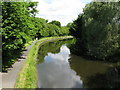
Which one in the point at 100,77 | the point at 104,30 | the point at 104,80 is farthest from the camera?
the point at 104,30

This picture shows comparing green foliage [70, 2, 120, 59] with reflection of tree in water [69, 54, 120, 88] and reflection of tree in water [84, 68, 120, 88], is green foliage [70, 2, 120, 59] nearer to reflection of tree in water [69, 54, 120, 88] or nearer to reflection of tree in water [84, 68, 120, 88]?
reflection of tree in water [69, 54, 120, 88]

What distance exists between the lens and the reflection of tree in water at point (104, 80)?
1440cm

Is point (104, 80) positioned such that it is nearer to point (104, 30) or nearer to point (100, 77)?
point (100, 77)

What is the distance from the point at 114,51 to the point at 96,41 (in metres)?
3.44

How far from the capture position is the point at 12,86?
38.7 feet

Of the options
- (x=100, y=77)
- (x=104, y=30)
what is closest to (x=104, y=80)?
(x=100, y=77)

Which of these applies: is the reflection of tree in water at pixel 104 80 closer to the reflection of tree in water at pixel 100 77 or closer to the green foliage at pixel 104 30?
the reflection of tree in water at pixel 100 77

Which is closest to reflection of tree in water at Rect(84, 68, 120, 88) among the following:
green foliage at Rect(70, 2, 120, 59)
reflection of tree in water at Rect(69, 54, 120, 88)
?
reflection of tree in water at Rect(69, 54, 120, 88)

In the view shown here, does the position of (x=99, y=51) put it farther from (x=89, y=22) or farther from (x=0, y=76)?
(x=0, y=76)

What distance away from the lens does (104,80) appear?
1575 cm

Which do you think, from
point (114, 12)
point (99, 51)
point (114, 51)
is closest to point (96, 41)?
point (99, 51)

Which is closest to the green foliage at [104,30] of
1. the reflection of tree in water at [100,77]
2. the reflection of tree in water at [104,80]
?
the reflection of tree in water at [100,77]

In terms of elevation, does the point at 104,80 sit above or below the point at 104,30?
below

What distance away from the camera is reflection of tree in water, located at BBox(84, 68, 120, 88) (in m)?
14.4
